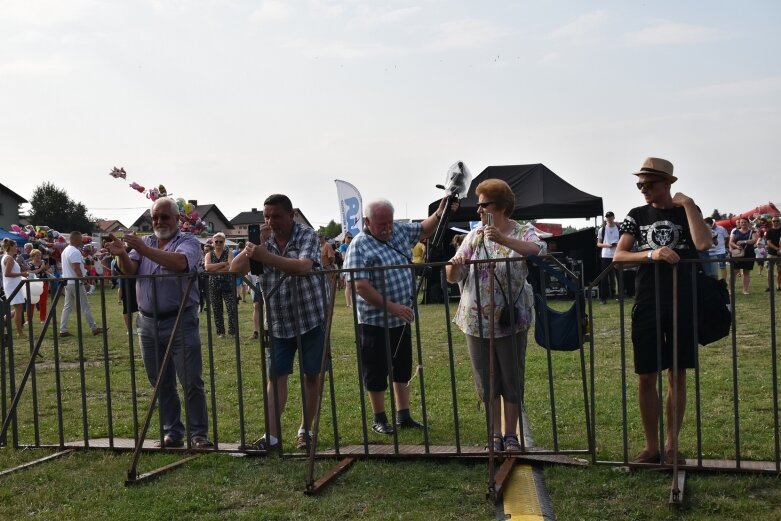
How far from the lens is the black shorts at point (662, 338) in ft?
16.9

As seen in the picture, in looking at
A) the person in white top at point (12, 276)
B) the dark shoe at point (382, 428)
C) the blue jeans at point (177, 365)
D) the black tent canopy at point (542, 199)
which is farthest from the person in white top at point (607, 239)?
the blue jeans at point (177, 365)

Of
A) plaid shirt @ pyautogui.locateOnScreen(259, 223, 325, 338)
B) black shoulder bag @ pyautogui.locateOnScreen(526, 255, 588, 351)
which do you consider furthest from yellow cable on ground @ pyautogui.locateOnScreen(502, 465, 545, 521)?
plaid shirt @ pyautogui.locateOnScreen(259, 223, 325, 338)

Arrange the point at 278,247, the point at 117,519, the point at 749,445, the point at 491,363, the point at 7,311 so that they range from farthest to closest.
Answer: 1. the point at 7,311
2. the point at 278,247
3. the point at 749,445
4. the point at 491,363
5. the point at 117,519

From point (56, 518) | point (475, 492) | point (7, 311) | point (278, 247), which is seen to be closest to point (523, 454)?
point (475, 492)

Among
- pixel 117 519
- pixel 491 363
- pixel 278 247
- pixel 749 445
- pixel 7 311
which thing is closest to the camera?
pixel 117 519

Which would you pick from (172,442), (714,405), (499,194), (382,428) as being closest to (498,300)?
(499,194)

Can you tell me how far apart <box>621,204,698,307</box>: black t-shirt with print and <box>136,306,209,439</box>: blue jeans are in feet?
10.4

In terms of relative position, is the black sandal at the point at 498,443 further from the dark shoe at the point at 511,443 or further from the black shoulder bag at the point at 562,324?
the black shoulder bag at the point at 562,324

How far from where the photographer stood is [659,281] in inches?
203

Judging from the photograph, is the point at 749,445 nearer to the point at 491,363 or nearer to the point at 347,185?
the point at 491,363

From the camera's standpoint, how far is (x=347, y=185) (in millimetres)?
19812

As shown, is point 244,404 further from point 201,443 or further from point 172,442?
point 201,443

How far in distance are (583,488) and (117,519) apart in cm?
260

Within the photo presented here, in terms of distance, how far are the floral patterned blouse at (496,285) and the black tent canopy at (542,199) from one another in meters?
13.0
